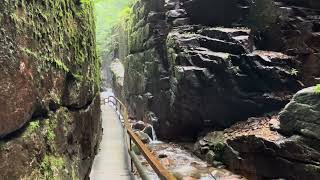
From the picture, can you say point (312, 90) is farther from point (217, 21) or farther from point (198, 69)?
point (217, 21)

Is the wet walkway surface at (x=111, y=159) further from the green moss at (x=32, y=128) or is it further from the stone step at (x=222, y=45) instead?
the stone step at (x=222, y=45)

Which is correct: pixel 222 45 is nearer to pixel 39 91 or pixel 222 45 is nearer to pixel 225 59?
pixel 225 59

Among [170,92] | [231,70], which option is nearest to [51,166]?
[231,70]

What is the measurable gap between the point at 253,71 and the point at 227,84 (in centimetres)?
150

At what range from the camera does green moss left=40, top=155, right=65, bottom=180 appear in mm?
4164

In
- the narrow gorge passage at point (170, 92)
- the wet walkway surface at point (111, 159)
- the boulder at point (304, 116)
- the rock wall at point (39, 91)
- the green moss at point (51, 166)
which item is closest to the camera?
the rock wall at point (39, 91)

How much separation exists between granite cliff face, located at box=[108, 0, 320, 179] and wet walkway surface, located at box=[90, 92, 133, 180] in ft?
14.9

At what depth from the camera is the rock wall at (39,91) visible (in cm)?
327

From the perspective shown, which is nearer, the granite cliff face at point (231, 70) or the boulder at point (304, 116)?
the boulder at point (304, 116)

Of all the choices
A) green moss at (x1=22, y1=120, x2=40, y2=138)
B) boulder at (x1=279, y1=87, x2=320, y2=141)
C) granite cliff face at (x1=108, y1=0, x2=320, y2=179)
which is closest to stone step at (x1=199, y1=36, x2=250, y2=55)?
granite cliff face at (x1=108, y1=0, x2=320, y2=179)

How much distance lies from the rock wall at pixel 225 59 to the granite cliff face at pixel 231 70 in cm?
5

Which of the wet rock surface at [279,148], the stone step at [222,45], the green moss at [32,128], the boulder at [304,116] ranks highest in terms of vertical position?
the stone step at [222,45]

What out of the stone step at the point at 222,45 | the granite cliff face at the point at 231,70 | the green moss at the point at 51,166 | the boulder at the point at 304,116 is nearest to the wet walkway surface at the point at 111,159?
the green moss at the point at 51,166

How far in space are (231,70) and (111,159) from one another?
941cm
